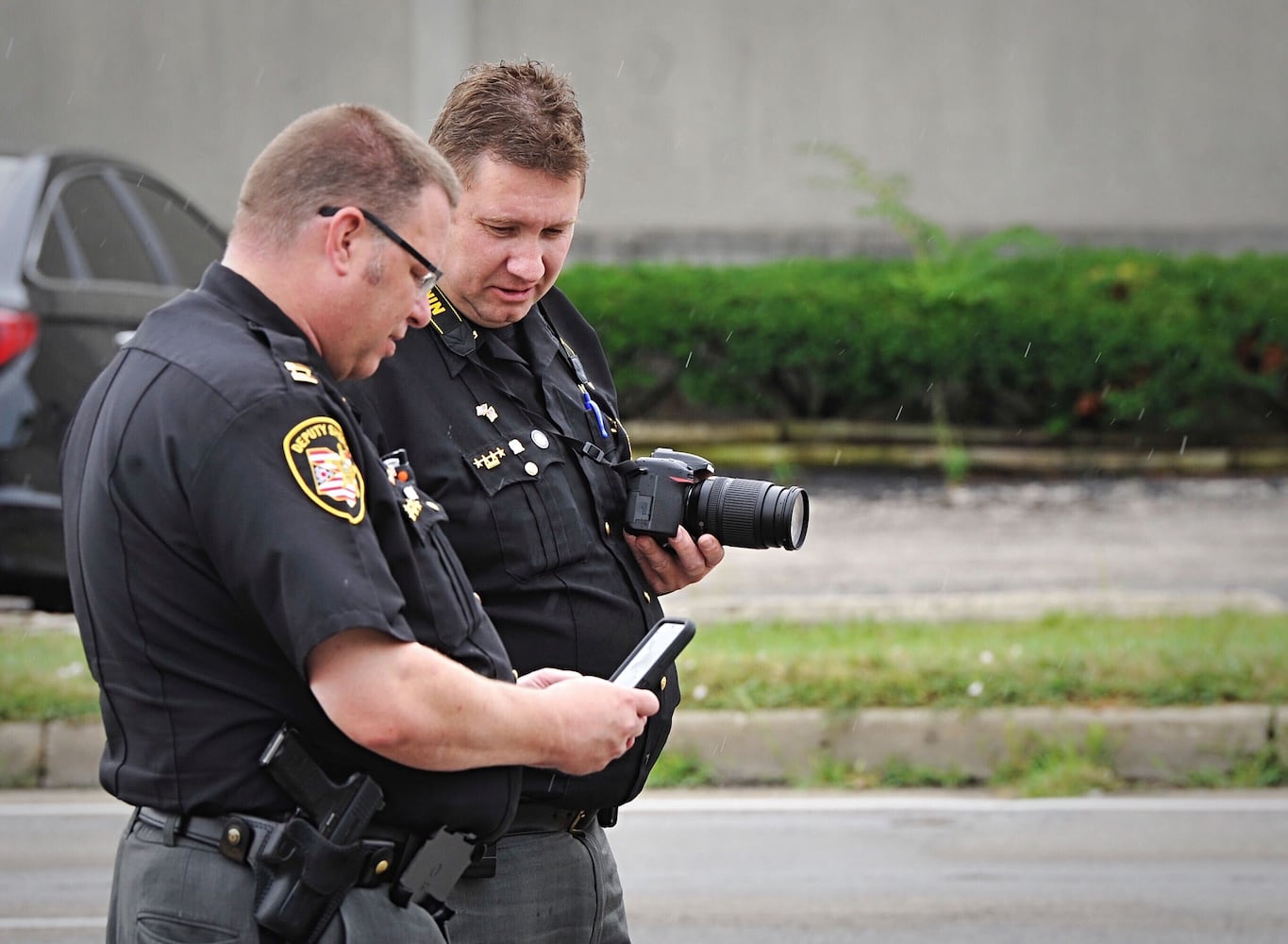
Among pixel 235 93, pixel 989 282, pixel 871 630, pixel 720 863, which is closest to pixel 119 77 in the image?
pixel 235 93

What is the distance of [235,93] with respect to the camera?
1418cm

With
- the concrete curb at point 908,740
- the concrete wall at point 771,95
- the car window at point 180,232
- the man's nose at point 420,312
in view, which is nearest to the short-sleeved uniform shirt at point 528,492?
the man's nose at point 420,312

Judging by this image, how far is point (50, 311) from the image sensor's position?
6504 millimetres

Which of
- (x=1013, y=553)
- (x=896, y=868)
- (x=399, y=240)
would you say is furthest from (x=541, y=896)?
(x=1013, y=553)

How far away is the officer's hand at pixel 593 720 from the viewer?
84.6 inches

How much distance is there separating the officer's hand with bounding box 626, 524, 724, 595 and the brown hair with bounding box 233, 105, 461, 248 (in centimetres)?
88

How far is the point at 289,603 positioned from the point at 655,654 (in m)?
0.61

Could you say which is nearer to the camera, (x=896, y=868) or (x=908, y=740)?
(x=896, y=868)

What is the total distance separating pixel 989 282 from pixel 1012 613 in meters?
4.45

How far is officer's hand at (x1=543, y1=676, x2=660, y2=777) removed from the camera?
215 cm

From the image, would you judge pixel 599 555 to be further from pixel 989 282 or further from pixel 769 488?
pixel 989 282

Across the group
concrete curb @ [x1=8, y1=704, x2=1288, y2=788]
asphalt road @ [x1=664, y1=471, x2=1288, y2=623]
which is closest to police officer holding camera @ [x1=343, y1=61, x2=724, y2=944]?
concrete curb @ [x1=8, y1=704, x2=1288, y2=788]

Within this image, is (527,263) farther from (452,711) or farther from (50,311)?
(50,311)

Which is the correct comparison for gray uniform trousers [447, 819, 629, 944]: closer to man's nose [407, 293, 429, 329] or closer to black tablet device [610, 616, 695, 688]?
black tablet device [610, 616, 695, 688]
